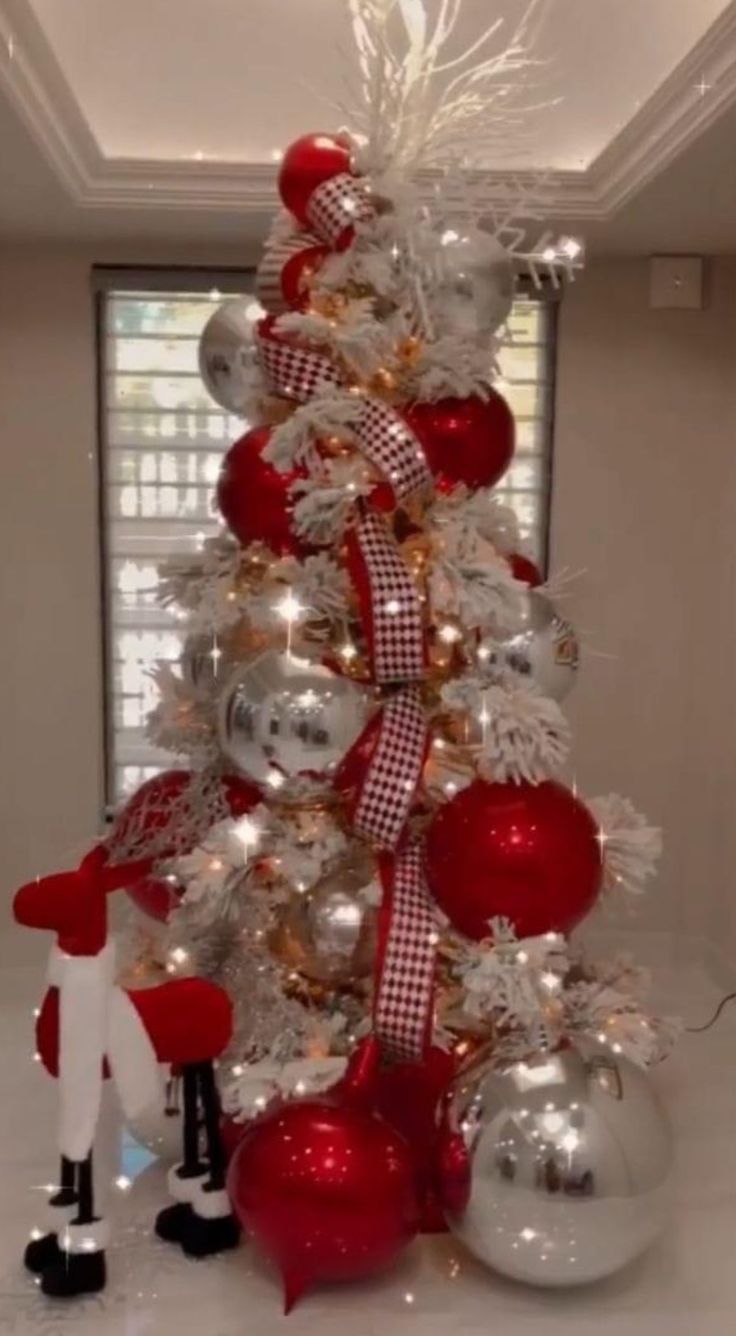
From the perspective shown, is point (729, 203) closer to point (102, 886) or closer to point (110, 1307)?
point (102, 886)

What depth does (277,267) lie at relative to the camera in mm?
1699

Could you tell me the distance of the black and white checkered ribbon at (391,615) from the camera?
1.55 metres

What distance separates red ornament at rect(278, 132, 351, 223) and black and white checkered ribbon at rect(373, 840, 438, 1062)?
0.85 m

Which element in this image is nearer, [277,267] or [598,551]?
[277,267]

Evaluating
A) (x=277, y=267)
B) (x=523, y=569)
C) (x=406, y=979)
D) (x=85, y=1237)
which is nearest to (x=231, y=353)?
(x=277, y=267)

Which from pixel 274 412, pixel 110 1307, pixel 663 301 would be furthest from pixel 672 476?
pixel 110 1307

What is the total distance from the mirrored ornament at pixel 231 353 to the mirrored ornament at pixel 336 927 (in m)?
0.64

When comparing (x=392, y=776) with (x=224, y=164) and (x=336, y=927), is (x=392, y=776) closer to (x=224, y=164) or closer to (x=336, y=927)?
(x=336, y=927)

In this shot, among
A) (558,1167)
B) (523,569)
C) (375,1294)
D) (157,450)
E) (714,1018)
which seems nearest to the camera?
(558,1167)

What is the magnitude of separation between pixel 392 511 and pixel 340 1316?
3.00 feet

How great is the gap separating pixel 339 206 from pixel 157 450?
98 centimetres

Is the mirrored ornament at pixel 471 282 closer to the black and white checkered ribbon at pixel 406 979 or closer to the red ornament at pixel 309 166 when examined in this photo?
the red ornament at pixel 309 166

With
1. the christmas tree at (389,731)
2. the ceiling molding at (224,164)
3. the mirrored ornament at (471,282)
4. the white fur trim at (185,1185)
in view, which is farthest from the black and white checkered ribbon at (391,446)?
the white fur trim at (185,1185)

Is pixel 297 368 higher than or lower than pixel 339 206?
lower
